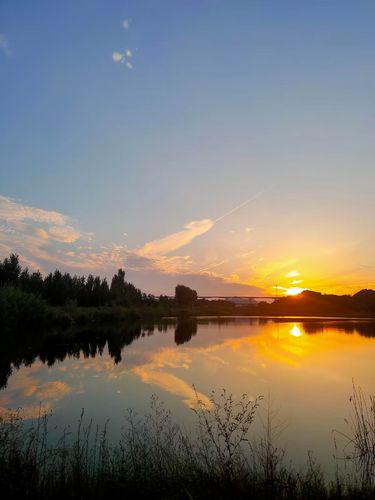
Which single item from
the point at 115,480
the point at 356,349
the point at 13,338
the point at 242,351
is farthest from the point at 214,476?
the point at 13,338

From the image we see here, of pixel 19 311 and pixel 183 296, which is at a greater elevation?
pixel 183 296

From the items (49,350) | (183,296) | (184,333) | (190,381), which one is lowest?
(190,381)

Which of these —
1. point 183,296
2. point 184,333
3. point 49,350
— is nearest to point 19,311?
point 49,350

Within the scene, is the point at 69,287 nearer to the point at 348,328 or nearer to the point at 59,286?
the point at 59,286

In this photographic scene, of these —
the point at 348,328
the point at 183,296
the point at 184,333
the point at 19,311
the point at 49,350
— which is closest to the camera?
the point at 49,350

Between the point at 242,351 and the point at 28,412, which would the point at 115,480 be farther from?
the point at 242,351

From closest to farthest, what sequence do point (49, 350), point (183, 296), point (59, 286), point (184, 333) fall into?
Answer: point (49, 350) → point (184, 333) → point (59, 286) → point (183, 296)

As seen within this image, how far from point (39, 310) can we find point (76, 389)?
34.6 metres

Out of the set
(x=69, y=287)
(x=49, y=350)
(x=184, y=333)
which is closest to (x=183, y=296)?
(x=69, y=287)

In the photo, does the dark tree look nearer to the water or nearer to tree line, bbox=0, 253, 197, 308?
tree line, bbox=0, 253, 197, 308

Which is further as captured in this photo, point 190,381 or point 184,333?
point 184,333

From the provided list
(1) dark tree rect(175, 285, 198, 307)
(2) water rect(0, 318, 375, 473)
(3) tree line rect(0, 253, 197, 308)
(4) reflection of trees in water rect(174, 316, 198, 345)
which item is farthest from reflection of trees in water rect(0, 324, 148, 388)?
(1) dark tree rect(175, 285, 198, 307)

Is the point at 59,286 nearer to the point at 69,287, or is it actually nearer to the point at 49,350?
the point at 69,287

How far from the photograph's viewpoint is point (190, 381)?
19.8 m
